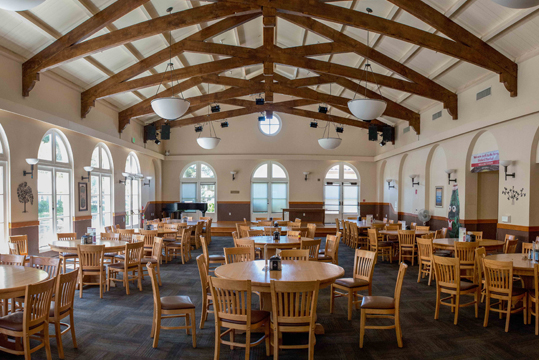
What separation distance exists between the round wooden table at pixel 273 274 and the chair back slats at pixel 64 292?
1.51 metres

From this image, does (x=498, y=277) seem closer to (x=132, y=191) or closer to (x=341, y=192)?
(x=341, y=192)

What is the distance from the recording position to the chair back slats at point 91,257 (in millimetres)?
6023

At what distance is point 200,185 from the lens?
1722 centimetres

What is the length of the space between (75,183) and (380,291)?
826cm

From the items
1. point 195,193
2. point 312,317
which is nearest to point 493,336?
point 312,317

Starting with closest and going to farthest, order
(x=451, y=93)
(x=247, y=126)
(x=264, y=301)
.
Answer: (x=264, y=301) < (x=451, y=93) < (x=247, y=126)

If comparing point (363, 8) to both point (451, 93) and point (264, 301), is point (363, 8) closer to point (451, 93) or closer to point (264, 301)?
point (451, 93)

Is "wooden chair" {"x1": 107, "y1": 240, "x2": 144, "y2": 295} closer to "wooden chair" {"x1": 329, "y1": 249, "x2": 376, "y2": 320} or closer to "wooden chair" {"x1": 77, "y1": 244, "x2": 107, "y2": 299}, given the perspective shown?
"wooden chair" {"x1": 77, "y1": 244, "x2": 107, "y2": 299}

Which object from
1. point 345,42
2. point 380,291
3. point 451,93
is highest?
point 345,42

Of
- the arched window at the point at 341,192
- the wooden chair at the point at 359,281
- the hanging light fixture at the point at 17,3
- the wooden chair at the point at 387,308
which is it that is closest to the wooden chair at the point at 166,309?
the wooden chair at the point at 387,308

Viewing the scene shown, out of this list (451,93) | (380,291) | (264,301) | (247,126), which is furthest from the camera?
(247,126)

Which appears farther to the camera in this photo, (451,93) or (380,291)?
(451,93)

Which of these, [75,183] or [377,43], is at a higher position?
[377,43]

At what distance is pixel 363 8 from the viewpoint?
7.95m
